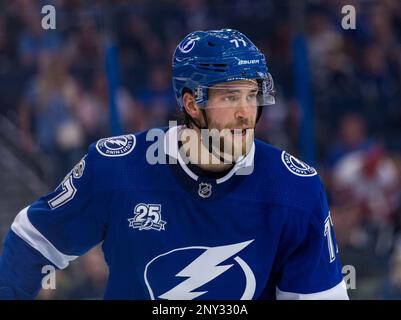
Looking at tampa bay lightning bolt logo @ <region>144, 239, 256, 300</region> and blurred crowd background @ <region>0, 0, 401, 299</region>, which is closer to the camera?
tampa bay lightning bolt logo @ <region>144, 239, 256, 300</region>

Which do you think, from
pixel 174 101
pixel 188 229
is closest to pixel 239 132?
pixel 188 229

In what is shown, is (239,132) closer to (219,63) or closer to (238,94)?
(238,94)

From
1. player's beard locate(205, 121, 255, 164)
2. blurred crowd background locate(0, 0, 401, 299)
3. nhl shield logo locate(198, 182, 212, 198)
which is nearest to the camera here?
player's beard locate(205, 121, 255, 164)

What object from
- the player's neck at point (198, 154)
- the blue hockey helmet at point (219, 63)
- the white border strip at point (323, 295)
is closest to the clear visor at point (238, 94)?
the blue hockey helmet at point (219, 63)

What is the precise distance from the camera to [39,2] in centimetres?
695

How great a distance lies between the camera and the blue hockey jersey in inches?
131

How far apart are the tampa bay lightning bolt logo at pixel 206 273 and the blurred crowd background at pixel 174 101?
3.25 m

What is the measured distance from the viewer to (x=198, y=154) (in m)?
3.43

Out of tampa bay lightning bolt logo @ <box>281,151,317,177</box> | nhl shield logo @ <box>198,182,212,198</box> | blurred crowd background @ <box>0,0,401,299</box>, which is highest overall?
tampa bay lightning bolt logo @ <box>281,151,317,177</box>

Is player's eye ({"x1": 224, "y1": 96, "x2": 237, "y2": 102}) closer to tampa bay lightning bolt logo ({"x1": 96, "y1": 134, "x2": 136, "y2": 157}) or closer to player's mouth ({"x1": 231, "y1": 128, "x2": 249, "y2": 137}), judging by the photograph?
player's mouth ({"x1": 231, "y1": 128, "x2": 249, "y2": 137})

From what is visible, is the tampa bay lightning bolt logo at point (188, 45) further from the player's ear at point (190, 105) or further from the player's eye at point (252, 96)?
the player's eye at point (252, 96)

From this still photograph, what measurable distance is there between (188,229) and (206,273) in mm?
158

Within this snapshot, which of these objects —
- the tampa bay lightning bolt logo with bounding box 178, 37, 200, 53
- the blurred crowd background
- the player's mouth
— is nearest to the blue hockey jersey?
the player's mouth
